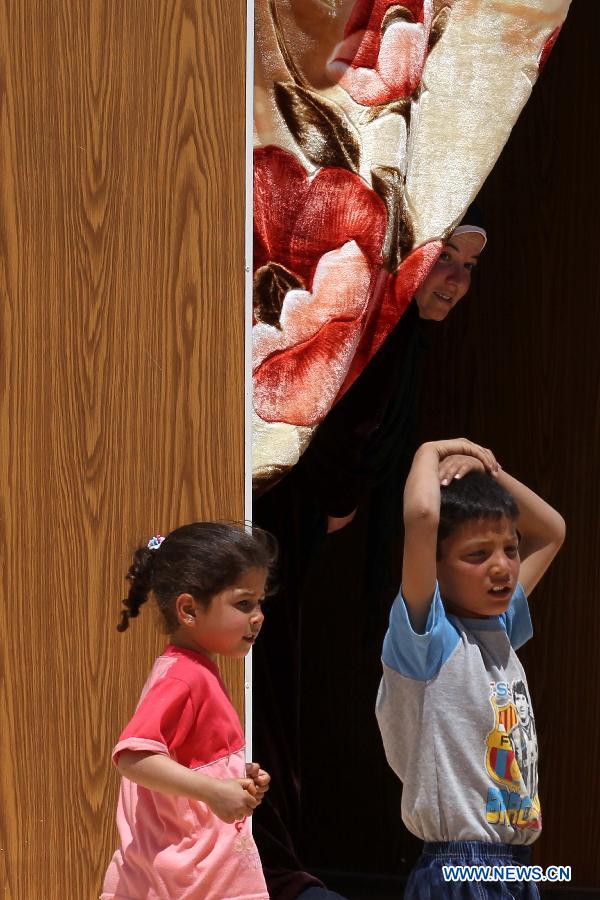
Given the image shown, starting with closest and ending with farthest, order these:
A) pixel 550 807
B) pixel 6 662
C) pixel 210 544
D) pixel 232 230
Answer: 1. pixel 210 544
2. pixel 6 662
3. pixel 232 230
4. pixel 550 807

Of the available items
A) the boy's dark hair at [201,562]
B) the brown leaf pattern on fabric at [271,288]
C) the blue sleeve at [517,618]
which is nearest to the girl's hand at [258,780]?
the boy's dark hair at [201,562]

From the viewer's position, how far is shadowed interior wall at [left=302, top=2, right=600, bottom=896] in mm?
3457

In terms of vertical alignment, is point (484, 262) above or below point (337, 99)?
below

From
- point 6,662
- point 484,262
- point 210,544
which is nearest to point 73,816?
point 6,662

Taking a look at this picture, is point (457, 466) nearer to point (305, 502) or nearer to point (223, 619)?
point (223, 619)

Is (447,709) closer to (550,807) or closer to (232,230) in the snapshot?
(232,230)

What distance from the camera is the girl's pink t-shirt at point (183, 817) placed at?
1.71 meters

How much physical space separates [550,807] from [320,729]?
1.91ft

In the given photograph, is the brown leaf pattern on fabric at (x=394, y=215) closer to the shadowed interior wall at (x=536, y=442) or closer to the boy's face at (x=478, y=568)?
the boy's face at (x=478, y=568)

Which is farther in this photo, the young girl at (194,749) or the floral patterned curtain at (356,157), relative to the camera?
the floral patterned curtain at (356,157)

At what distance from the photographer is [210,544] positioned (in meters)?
1.81

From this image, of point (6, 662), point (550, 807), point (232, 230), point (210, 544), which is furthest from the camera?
point (550, 807)

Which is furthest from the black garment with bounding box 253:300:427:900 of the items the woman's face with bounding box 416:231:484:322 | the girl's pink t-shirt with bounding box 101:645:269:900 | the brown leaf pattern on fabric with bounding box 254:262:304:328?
the girl's pink t-shirt with bounding box 101:645:269:900

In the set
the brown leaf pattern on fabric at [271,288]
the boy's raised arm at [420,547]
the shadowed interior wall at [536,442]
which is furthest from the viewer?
the shadowed interior wall at [536,442]
